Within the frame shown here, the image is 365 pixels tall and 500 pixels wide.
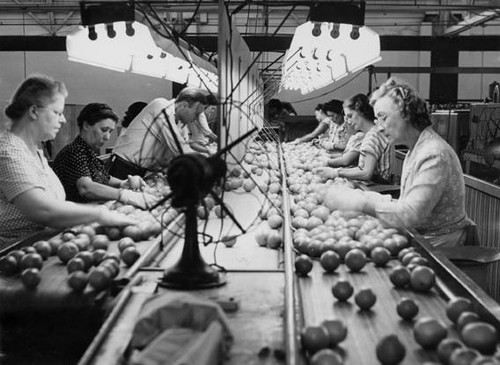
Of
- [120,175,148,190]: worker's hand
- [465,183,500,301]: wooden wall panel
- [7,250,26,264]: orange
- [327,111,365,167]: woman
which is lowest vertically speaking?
[465,183,500,301]: wooden wall panel

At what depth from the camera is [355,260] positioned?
3.14 metres

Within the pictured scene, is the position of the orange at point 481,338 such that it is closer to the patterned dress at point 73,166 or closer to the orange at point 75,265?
the orange at point 75,265

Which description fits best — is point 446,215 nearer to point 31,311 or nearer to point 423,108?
point 423,108

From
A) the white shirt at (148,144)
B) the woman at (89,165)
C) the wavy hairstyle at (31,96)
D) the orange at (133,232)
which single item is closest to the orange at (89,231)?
the orange at (133,232)

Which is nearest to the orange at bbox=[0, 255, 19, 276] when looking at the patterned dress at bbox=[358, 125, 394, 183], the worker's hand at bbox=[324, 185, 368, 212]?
the worker's hand at bbox=[324, 185, 368, 212]

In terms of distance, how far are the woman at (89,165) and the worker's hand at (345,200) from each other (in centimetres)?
129

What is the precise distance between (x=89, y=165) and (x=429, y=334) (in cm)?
393

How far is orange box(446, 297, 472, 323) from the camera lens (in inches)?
95.5

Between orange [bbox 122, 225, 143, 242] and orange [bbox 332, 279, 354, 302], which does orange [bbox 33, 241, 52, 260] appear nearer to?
orange [bbox 122, 225, 143, 242]

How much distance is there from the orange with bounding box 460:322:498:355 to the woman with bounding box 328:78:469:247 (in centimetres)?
205

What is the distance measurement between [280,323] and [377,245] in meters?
1.25

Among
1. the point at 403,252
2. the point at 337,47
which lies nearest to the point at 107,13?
the point at 403,252

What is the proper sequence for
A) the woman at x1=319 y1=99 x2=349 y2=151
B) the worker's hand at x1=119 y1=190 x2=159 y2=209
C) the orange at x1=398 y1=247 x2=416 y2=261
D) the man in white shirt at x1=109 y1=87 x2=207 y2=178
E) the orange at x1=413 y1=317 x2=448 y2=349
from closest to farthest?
the orange at x1=413 y1=317 x2=448 y2=349
the orange at x1=398 y1=247 x2=416 y2=261
the worker's hand at x1=119 y1=190 x2=159 y2=209
the man in white shirt at x1=109 y1=87 x2=207 y2=178
the woman at x1=319 y1=99 x2=349 y2=151

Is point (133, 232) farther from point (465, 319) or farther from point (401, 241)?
point (465, 319)
